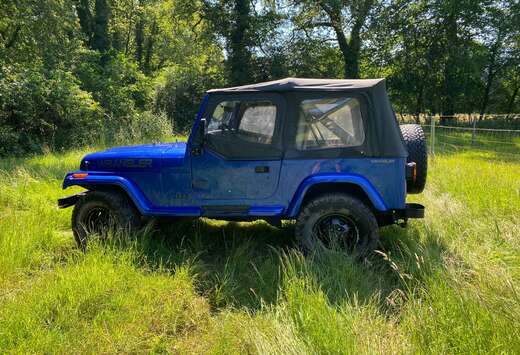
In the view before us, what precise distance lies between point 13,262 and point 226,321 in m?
2.26

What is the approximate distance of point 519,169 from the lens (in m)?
7.81

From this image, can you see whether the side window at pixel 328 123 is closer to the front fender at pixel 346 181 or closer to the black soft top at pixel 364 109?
the black soft top at pixel 364 109

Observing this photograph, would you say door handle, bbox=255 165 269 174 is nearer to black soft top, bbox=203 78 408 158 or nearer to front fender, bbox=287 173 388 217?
black soft top, bbox=203 78 408 158

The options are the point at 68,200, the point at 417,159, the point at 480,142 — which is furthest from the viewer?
the point at 480,142

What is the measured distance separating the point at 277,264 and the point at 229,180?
3.14ft

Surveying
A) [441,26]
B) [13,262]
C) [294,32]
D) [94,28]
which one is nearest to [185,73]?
[94,28]

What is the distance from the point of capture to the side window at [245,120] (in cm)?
382

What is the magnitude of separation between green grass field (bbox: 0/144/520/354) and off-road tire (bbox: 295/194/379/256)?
212 millimetres

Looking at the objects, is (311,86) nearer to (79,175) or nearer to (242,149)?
(242,149)

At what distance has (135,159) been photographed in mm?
4078

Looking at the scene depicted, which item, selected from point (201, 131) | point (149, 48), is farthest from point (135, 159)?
point (149, 48)

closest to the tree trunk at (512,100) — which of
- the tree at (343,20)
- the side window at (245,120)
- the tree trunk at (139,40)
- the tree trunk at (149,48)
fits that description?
the tree at (343,20)

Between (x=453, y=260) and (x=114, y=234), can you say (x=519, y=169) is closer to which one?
(x=453, y=260)

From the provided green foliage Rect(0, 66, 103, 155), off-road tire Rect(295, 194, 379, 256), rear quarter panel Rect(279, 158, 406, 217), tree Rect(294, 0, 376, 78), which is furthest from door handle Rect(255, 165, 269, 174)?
tree Rect(294, 0, 376, 78)
